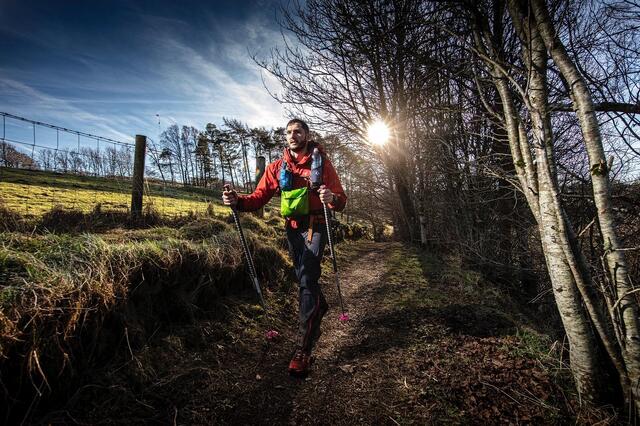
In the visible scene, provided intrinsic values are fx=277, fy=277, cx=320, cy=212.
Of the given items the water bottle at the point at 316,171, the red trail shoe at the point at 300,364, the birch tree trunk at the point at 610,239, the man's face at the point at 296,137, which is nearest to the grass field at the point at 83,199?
the man's face at the point at 296,137

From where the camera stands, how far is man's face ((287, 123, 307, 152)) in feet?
12.0

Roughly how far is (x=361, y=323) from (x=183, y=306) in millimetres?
2454

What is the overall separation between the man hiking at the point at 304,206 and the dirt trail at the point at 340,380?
1.59ft

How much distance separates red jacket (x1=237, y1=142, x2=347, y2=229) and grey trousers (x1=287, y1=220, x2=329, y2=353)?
23 cm

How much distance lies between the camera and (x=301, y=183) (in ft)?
12.2

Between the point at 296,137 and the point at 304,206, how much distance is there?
94 cm

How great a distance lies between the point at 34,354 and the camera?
6.37ft

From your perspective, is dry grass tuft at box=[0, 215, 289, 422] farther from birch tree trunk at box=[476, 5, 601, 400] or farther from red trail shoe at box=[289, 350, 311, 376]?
birch tree trunk at box=[476, 5, 601, 400]

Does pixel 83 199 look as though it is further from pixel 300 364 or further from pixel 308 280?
pixel 300 364

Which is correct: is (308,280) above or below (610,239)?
below

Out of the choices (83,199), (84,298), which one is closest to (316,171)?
(84,298)

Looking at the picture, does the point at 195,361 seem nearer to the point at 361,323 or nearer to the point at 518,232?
the point at 361,323

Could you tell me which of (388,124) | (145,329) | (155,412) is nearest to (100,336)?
(145,329)

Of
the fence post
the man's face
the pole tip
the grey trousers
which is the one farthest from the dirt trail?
the fence post
